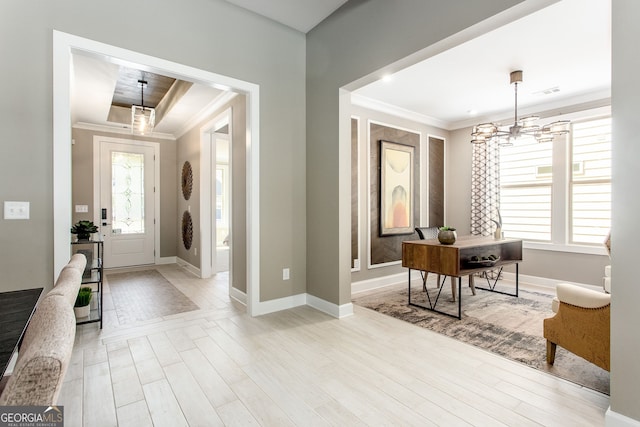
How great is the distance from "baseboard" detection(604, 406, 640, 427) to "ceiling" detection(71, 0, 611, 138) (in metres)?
2.84

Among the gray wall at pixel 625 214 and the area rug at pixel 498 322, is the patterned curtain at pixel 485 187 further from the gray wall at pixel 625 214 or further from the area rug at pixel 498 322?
the gray wall at pixel 625 214

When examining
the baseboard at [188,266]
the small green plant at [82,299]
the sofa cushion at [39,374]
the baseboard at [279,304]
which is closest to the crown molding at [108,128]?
the baseboard at [188,266]

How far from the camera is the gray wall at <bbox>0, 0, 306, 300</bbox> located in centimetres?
215

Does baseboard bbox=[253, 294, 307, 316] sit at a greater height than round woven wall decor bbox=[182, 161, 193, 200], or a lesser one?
lesser

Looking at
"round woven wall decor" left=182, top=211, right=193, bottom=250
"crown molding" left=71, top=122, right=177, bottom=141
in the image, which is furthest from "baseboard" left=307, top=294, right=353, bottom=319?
"crown molding" left=71, top=122, right=177, bottom=141

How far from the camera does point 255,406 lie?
184 centimetres

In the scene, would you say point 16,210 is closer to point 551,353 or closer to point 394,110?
point 551,353

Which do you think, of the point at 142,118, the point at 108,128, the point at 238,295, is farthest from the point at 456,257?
the point at 108,128

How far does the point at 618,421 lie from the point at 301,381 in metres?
1.73

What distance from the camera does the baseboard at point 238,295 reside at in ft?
12.4

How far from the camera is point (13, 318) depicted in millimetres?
1256

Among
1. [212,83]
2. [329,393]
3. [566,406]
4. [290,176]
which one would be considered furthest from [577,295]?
[212,83]

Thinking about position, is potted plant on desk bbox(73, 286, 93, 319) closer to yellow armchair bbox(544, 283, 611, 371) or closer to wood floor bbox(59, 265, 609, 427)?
wood floor bbox(59, 265, 609, 427)

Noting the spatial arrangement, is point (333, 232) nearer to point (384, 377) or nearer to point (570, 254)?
point (384, 377)
